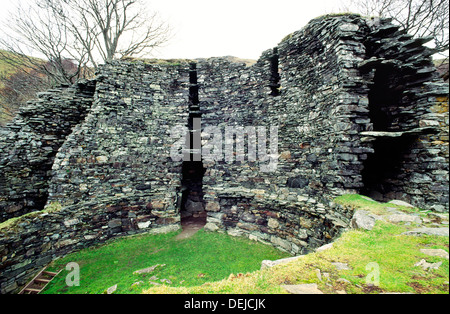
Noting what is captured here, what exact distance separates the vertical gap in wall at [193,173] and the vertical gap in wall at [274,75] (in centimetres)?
349

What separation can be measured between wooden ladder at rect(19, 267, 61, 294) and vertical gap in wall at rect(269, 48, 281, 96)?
9699 mm

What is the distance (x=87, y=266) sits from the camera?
20.9ft

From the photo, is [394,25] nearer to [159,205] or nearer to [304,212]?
[304,212]

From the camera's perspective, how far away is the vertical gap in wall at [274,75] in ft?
26.3

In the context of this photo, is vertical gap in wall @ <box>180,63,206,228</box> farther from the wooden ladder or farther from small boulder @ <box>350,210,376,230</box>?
small boulder @ <box>350,210,376,230</box>

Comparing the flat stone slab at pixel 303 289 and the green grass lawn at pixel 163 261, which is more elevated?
the flat stone slab at pixel 303 289

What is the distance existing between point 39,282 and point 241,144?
8.01m

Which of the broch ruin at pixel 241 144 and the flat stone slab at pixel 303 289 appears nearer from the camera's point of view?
the flat stone slab at pixel 303 289

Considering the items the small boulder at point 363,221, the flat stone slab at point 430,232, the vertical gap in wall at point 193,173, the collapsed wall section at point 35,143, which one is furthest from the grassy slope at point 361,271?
the collapsed wall section at point 35,143

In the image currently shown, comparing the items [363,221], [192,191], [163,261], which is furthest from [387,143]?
[192,191]

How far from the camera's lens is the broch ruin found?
5.46 metres

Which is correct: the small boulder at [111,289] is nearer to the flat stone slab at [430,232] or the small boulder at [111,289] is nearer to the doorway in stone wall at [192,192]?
the doorway in stone wall at [192,192]

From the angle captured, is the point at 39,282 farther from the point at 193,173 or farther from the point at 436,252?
the point at 436,252

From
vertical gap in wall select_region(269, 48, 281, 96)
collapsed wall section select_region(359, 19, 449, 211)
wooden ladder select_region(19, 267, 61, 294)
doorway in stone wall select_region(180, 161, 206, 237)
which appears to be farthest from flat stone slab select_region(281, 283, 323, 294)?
doorway in stone wall select_region(180, 161, 206, 237)
